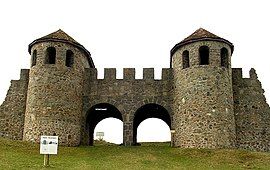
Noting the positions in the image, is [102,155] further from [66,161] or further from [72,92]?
[72,92]

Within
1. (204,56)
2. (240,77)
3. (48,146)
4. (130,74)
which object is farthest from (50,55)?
(240,77)

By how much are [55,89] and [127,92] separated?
567cm

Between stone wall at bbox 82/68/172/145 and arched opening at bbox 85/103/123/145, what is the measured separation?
0.86 m

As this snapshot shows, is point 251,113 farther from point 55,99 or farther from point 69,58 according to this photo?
point 55,99

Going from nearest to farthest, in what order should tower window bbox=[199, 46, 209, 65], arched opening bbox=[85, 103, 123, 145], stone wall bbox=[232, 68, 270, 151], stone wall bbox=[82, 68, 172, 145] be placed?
stone wall bbox=[232, 68, 270, 151] → tower window bbox=[199, 46, 209, 65] → stone wall bbox=[82, 68, 172, 145] → arched opening bbox=[85, 103, 123, 145]

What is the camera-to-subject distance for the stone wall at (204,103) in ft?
94.6

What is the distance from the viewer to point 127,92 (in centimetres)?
3306

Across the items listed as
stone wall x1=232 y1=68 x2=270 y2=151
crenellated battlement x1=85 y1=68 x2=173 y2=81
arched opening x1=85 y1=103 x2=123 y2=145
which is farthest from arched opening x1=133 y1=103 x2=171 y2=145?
stone wall x1=232 y1=68 x2=270 y2=151

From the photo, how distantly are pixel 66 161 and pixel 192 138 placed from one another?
944 cm

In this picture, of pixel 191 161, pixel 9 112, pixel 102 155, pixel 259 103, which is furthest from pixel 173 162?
pixel 9 112

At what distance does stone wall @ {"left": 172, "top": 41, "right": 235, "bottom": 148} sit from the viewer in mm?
28828

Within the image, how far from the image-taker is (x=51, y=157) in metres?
24.7

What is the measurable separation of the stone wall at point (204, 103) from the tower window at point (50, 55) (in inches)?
377

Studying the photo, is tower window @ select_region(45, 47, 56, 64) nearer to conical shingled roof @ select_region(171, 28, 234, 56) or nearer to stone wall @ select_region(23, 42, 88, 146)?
stone wall @ select_region(23, 42, 88, 146)
